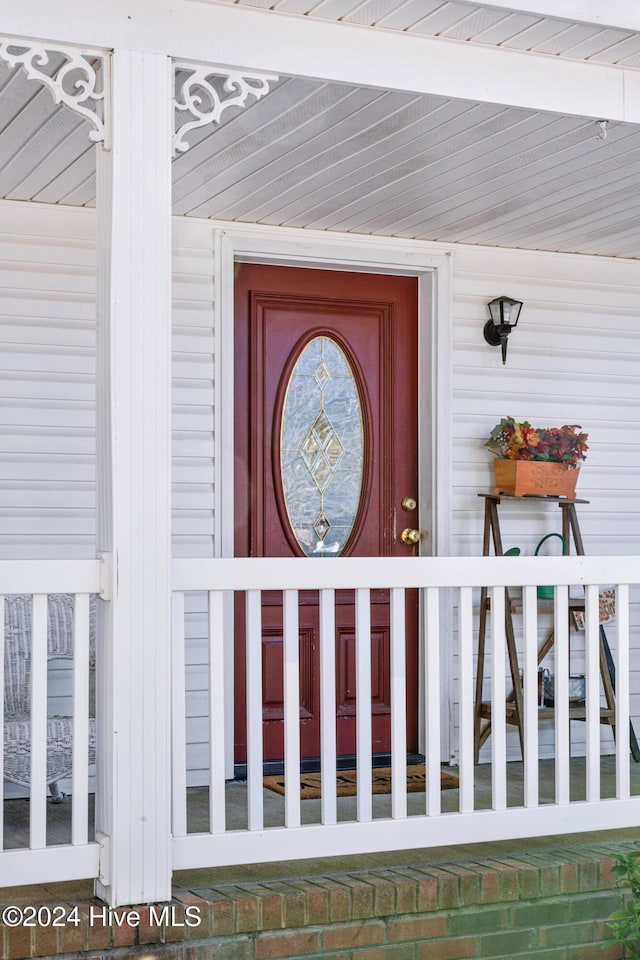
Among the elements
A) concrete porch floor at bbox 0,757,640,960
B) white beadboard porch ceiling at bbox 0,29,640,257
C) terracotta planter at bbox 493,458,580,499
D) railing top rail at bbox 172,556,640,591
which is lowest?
concrete porch floor at bbox 0,757,640,960

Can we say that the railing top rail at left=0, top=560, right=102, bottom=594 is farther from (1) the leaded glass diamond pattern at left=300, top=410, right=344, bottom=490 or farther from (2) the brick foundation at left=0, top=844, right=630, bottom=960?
(1) the leaded glass diamond pattern at left=300, top=410, right=344, bottom=490

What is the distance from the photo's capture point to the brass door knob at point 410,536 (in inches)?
192

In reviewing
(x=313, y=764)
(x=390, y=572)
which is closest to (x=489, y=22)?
(x=390, y=572)

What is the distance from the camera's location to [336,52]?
2.99 m

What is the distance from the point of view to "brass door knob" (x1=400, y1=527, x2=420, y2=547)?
4.87 metres

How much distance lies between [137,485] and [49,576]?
33cm

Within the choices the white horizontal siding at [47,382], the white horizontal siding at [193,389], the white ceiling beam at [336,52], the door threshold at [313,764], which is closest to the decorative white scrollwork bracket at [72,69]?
the white ceiling beam at [336,52]

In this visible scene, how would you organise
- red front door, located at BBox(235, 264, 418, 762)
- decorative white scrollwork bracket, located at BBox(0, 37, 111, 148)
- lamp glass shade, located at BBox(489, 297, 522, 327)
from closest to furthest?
decorative white scrollwork bracket, located at BBox(0, 37, 111, 148) → red front door, located at BBox(235, 264, 418, 762) → lamp glass shade, located at BBox(489, 297, 522, 327)

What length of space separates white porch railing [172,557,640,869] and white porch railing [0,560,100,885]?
237mm

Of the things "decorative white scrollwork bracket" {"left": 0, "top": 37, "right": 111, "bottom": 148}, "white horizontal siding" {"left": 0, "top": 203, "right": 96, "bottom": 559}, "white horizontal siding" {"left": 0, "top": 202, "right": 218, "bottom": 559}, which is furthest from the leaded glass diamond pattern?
"decorative white scrollwork bracket" {"left": 0, "top": 37, "right": 111, "bottom": 148}

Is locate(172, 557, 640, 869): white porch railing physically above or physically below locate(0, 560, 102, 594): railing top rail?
below

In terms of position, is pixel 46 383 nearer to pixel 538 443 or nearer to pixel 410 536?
pixel 410 536

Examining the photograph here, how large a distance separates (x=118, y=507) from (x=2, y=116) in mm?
1448

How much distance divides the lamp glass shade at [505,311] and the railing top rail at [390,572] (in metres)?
1.70
